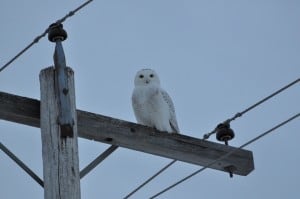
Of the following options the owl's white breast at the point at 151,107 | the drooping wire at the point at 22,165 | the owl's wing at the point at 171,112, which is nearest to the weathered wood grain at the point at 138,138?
the drooping wire at the point at 22,165

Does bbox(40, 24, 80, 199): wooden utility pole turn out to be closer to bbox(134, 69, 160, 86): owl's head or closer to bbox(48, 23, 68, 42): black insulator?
bbox(48, 23, 68, 42): black insulator

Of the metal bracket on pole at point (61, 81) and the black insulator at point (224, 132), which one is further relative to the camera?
the black insulator at point (224, 132)

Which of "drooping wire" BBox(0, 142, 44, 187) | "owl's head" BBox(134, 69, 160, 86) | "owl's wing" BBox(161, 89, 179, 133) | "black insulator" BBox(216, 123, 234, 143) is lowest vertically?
"drooping wire" BBox(0, 142, 44, 187)

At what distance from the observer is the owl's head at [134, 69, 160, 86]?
8.56 m

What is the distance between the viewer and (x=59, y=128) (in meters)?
4.55

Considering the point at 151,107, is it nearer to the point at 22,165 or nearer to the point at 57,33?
the point at 57,33

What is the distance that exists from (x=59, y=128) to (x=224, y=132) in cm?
177

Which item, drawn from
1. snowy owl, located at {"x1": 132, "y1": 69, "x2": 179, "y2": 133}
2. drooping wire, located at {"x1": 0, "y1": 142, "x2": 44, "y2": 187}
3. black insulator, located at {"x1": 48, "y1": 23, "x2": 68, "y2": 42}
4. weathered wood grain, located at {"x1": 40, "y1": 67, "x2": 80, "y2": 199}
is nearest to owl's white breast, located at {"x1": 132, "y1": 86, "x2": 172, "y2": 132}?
snowy owl, located at {"x1": 132, "y1": 69, "x2": 179, "y2": 133}

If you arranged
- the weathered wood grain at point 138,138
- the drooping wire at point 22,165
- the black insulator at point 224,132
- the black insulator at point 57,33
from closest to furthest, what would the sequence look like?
the drooping wire at point 22,165 → the weathered wood grain at point 138,138 → the black insulator at point 57,33 → the black insulator at point 224,132

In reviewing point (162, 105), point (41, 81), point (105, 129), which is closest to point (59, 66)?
point (41, 81)

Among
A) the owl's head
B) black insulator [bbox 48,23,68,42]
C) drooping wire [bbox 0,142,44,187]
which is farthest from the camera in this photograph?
the owl's head

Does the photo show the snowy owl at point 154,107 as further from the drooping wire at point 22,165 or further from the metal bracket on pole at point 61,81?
the drooping wire at point 22,165

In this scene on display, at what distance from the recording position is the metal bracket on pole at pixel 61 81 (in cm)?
457

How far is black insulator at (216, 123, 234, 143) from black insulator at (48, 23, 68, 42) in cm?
161
